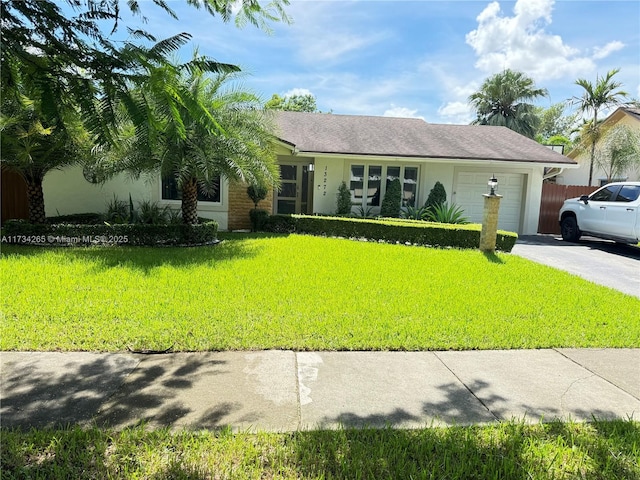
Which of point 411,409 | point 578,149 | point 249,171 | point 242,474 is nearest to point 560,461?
point 411,409

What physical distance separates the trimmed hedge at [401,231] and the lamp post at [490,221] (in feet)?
1.82

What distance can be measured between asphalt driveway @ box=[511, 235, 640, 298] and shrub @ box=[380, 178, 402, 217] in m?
4.41

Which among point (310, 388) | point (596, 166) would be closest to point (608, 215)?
point (596, 166)

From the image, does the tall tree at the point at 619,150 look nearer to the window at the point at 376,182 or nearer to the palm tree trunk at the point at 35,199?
the window at the point at 376,182

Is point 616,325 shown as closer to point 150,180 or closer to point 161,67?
point 161,67

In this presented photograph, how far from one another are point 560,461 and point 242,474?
214cm

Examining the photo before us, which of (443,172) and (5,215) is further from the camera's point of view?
(443,172)

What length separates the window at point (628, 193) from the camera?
11068 mm

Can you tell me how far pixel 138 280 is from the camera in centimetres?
657

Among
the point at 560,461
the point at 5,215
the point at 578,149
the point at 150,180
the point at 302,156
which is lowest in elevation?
the point at 560,461

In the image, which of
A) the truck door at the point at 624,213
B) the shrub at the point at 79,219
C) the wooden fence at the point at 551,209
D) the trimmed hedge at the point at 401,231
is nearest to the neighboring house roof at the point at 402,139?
the wooden fence at the point at 551,209

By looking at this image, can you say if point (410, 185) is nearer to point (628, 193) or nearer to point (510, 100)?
point (628, 193)

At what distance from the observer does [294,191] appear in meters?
15.8

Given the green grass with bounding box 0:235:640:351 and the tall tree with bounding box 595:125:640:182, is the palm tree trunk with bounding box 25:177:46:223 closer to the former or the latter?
the green grass with bounding box 0:235:640:351
